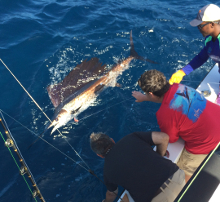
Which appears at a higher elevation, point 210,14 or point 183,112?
point 210,14

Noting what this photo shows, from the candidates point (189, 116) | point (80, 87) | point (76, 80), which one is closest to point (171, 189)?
point (189, 116)

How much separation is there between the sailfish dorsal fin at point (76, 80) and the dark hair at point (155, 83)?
2626 mm

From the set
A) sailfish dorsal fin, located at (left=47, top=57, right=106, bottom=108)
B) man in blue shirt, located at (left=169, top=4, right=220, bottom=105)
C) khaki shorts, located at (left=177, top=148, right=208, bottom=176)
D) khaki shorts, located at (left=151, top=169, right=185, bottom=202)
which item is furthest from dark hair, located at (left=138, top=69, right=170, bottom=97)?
sailfish dorsal fin, located at (left=47, top=57, right=106, bottom=108)

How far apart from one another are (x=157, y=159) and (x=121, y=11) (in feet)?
23.0

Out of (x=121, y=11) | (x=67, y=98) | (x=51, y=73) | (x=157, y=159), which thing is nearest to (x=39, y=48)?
(x=51, y=73)

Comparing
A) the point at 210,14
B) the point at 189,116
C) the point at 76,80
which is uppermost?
the point at 210,14

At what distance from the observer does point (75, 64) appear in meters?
4.98

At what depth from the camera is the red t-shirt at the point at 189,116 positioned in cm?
182

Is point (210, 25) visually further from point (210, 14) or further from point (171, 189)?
point (171, 189)

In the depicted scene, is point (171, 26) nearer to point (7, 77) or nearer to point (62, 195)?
point (7, 77)

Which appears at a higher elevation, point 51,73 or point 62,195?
point 51,73

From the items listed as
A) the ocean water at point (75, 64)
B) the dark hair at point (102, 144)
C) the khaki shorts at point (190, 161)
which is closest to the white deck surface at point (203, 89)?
the khaki shorts at point (190, 161)

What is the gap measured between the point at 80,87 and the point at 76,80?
0.23 meters

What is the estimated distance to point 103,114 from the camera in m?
3.88
